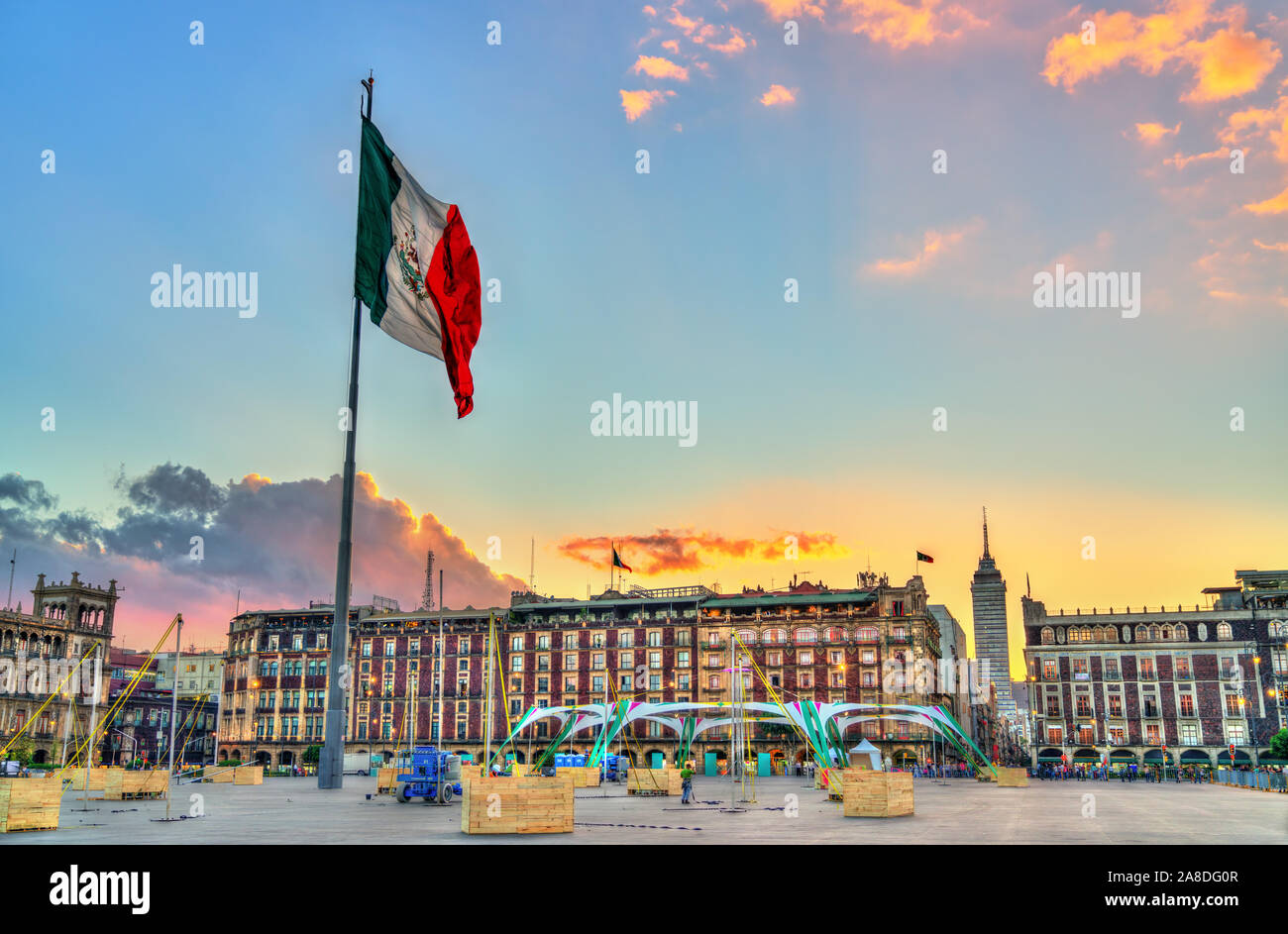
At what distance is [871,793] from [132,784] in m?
32.5

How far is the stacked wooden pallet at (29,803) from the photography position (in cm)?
2428

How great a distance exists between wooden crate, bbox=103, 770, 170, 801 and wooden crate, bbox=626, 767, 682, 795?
73.9 ft

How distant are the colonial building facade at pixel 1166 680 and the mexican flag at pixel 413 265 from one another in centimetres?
11560

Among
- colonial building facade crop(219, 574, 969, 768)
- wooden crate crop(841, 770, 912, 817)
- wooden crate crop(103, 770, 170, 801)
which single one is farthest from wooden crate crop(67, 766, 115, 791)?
colonial building facade crop(219, 574, 969, 768)

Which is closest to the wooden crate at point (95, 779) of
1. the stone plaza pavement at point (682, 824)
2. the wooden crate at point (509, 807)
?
the stone plaza pavement at point (682, 824)

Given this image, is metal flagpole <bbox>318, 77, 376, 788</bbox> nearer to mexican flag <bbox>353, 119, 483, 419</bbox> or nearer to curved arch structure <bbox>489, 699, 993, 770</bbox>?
mexican flag <bbox>353, 119, 483, 419</bbox>

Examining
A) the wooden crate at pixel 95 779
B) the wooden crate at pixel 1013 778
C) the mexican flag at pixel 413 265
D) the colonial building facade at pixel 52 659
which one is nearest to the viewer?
the mexican flag at pixel 413 265

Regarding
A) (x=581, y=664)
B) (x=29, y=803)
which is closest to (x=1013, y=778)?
(x=29, y=803)

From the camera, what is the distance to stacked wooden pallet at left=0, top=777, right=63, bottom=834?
956 inches

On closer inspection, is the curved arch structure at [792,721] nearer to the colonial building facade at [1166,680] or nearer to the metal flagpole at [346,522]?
the metal flagpole at [346,522]

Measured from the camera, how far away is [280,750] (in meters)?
130
